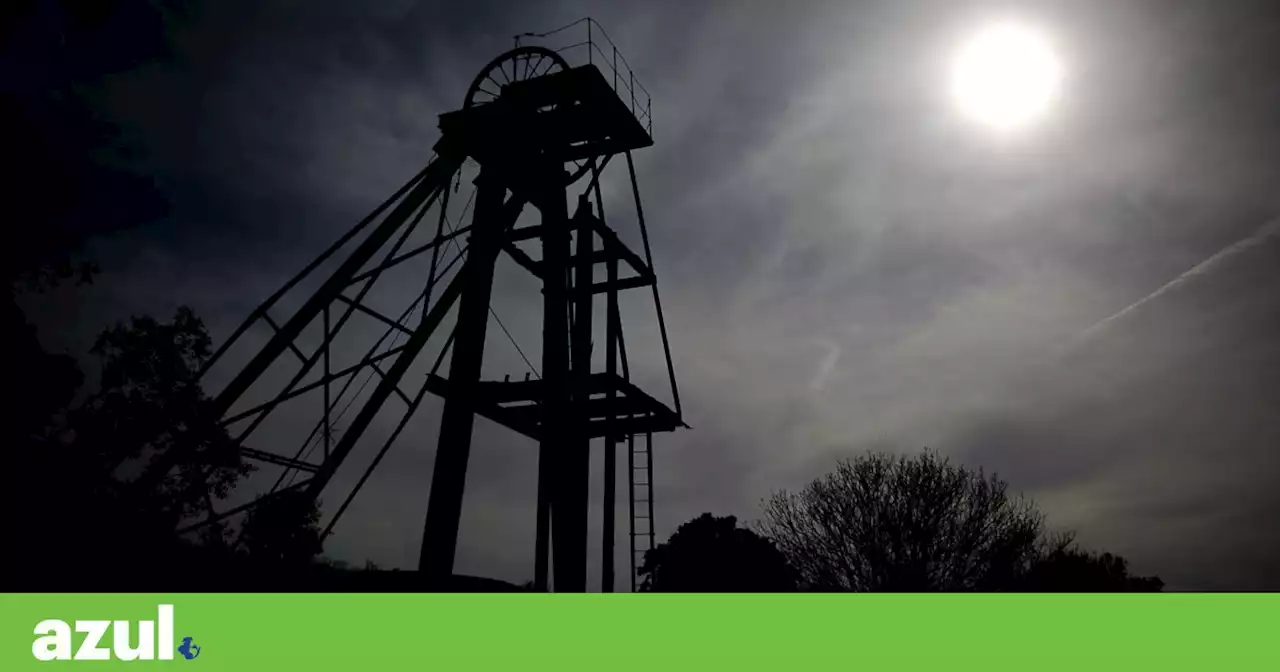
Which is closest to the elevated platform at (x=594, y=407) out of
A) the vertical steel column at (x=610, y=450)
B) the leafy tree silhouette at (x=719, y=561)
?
the vertical steel column at (x=610, y=450)

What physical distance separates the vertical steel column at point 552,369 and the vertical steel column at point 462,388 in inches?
40.4

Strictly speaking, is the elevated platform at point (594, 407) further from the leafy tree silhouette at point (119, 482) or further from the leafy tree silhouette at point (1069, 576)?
the leafy tree silhouette at point (1069, 576)

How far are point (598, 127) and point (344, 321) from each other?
628 cm

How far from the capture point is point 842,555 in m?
33.9

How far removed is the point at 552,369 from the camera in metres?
15.8

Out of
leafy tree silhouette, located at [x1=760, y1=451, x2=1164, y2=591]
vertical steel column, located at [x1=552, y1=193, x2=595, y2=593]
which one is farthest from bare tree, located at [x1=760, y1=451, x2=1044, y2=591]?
vertical steel column, located at [x1=552, y1=193, x2=595, y2=593]

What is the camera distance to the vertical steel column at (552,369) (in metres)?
15.3

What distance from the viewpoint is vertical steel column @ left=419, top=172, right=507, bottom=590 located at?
1412cm

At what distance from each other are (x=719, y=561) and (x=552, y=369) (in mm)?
25964

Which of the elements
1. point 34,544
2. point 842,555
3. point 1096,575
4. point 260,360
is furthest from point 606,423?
point 1096,575

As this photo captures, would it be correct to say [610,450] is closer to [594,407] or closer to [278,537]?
[594,407]

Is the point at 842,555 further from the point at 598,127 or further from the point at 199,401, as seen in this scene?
the point at 199,401

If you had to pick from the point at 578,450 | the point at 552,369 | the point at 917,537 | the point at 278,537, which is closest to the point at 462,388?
the point at 552,369

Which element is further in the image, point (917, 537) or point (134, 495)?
point (917, 537)
